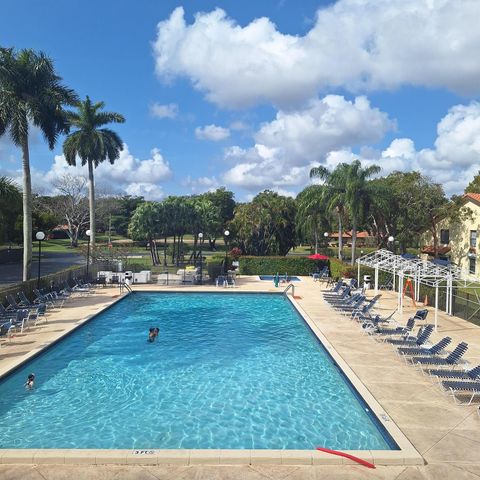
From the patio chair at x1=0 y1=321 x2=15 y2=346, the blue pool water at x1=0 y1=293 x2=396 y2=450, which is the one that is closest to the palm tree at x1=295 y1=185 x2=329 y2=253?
the blue pool water at x1=0 y1=293 x2=396 y2=450

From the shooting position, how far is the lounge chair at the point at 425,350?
13414 millimetres

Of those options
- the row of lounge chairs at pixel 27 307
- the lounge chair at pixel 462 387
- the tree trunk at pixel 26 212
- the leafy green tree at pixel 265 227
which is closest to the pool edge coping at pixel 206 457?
the lounge chair at pixel 462 387

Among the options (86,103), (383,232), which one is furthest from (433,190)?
(86,103)

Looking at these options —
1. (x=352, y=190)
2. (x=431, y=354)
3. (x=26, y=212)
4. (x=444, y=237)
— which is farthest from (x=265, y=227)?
(x=431, y=354)

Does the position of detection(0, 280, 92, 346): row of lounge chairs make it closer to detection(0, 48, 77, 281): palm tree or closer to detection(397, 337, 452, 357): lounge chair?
detection(0, 48, 77, 281): palm tree

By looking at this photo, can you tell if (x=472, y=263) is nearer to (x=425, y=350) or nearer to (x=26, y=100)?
(x=425, y=350)

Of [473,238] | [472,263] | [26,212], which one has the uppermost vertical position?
[26,212]

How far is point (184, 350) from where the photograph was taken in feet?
52.9

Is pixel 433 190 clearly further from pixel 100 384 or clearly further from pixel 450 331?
pixel 100 384

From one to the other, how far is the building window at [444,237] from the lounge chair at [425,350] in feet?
110

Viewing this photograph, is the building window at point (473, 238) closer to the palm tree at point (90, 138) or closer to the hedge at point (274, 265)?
the hedge at point (274, 265)

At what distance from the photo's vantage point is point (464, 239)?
133ft

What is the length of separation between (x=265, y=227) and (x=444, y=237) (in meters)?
18.8

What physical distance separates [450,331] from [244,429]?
12.1 m
